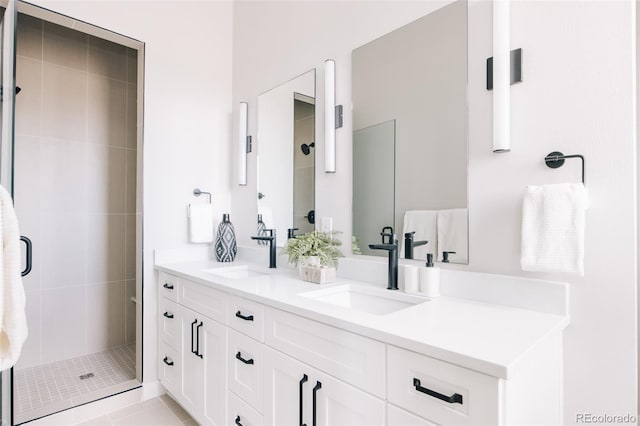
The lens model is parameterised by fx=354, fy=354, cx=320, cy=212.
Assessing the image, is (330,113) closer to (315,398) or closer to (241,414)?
(315,398)

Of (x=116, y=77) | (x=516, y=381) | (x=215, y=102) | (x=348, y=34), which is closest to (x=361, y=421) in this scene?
(x=516, y=381)

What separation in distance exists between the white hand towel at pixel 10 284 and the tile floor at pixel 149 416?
1.09 meters

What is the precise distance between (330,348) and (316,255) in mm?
618

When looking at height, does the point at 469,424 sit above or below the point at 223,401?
above

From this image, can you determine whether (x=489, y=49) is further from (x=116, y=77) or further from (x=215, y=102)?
(x=116, y=77)

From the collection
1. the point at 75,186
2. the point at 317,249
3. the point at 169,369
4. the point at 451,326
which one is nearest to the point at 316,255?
the point at 317,249

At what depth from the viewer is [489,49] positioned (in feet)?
4.22

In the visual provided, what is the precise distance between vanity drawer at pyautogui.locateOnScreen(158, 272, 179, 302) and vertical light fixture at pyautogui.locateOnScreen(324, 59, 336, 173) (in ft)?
3.69

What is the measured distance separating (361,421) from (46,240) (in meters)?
2.74

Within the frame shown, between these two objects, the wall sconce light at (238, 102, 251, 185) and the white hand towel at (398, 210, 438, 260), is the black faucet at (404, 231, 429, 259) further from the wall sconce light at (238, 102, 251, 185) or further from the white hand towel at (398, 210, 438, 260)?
the wall sconce light at (238, 102, 251, 185)

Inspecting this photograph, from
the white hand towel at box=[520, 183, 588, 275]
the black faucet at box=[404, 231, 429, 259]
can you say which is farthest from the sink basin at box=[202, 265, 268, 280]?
the white hand towel at box=[520, 183, 588, 275]

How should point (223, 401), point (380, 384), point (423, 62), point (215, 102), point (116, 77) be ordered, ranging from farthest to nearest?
1. point (116, 77)
2. point (215, 102)
3. point (223, 401)
4. point (423, 62)
5. point (380, 384)

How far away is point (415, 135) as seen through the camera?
1.50 metres

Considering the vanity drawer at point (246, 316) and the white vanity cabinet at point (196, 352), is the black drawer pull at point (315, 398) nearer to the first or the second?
the vanity drawer at point (246, 316)
